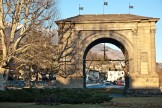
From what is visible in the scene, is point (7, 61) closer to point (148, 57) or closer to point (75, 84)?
point (75, 84)

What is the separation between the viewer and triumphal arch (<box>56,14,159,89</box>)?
38750 millimetres

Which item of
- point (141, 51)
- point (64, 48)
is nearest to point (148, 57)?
point (141, 51)

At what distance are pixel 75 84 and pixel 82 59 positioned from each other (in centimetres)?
347

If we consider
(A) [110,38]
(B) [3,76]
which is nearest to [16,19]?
(B) [3,76]

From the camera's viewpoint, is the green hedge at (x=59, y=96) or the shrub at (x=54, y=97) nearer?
the shrub at (x=54, y=97)

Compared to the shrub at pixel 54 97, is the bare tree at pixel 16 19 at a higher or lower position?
higher

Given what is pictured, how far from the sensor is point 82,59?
3956 centimetres

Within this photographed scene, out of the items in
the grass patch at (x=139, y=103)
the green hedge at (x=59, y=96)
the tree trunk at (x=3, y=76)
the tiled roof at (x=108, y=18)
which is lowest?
the grass patch at (x=139, y=103)

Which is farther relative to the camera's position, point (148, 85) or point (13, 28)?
point (148, 85)

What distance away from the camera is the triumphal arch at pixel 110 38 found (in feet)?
127

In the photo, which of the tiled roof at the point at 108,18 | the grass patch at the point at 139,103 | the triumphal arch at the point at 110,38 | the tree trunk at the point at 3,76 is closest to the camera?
the grass patch at the point at 139,103

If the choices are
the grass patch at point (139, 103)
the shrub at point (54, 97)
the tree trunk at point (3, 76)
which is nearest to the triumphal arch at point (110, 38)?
the grass patch at point (139, 103)

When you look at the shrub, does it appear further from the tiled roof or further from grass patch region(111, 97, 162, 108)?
the tiled roof

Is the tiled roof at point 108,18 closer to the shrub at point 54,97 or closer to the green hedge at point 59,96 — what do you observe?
the shrub at point 54,97
